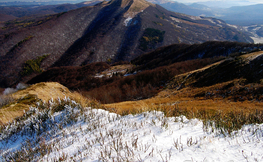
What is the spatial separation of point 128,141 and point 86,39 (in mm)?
132579

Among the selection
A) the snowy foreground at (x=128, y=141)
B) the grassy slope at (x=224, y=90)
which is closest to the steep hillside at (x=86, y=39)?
the grassy slope at (x=224, y=90)

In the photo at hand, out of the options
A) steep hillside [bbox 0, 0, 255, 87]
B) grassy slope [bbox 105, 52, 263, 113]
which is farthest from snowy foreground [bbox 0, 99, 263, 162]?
steep hillside [bbox 0, 0, 255, 87]

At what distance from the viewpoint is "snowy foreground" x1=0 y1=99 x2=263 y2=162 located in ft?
8.64

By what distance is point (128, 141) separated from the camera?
316 cm

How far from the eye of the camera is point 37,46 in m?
111

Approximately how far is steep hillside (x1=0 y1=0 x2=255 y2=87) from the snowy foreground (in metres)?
101

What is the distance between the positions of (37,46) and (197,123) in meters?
137

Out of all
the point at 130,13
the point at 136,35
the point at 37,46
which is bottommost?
the point at 37,46

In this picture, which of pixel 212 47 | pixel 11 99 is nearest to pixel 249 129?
pixel 11 99

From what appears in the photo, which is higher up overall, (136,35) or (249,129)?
(136,35)

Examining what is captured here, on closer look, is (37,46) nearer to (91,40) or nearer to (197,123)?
(91,40)

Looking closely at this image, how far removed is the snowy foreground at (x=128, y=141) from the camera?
8.64 feet

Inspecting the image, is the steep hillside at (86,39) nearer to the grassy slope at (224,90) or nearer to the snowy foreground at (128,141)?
the grassy slope at (224,90)

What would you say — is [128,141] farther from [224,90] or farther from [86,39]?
[86,39]
